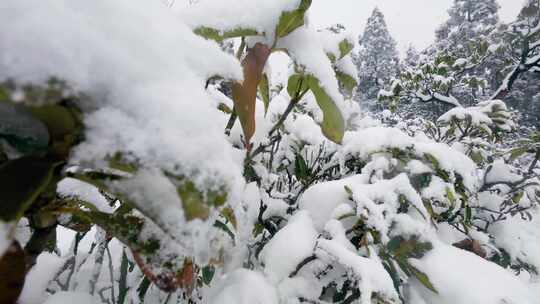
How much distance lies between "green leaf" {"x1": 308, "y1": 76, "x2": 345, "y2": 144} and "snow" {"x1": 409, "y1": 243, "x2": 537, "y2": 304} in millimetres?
402

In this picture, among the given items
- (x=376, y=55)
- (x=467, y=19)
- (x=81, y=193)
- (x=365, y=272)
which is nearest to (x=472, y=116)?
(x=365, y=272)

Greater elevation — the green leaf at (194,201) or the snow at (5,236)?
the green leaf at (194,201)

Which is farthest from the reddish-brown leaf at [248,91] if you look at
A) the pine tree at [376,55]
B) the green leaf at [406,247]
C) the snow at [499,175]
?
the pine tree at [376,55]

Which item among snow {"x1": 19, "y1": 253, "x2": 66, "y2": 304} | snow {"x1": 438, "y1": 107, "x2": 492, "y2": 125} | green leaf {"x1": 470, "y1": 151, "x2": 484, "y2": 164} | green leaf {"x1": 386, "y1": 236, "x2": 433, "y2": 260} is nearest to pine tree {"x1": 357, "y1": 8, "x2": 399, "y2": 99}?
snow {"x1": 438, "y1": 107, "x2": 492, "y2": 125}

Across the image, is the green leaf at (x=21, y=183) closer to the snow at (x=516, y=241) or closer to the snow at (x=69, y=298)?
the snow at (x=69, y=298)

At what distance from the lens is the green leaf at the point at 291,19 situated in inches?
21.5

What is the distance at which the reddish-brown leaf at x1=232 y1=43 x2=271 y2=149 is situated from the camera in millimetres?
500

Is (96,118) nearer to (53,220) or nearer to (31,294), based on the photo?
(53,220)

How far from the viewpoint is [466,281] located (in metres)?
0.77

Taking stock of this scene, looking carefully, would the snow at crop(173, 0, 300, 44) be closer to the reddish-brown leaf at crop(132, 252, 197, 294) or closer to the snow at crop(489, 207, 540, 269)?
the reddish-brown leaf at crop(132, 252, 197, 294)

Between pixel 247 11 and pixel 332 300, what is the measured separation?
607 mm

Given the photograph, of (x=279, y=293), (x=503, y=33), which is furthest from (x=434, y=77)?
(x=279, y=293)

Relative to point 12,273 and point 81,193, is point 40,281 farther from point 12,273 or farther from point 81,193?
point 12,273

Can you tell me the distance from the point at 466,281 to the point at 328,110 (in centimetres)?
48
